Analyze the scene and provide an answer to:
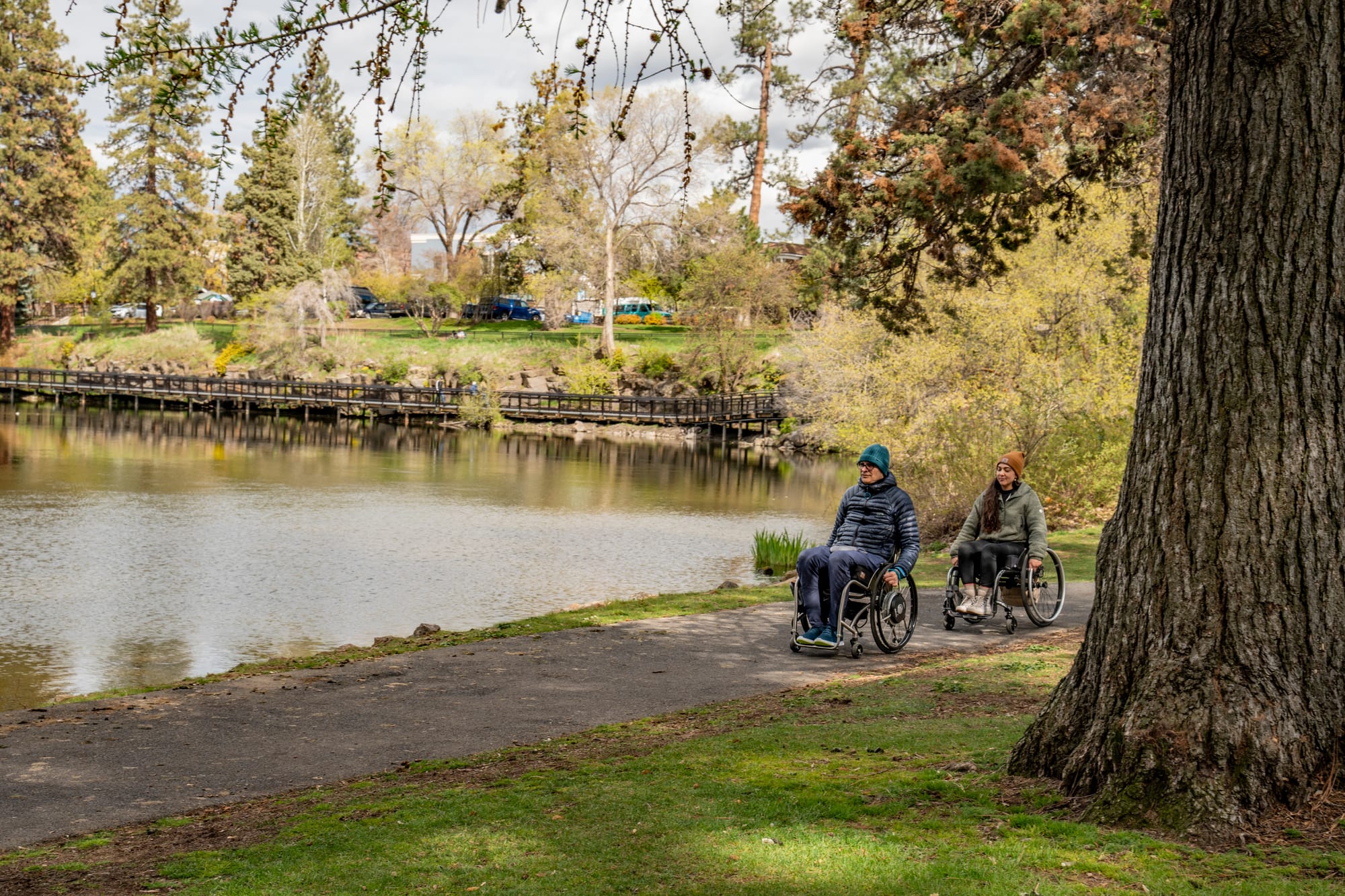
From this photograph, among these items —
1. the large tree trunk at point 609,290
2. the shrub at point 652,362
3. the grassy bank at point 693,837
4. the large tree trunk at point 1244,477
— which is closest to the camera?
the grassy bank at point 693,837

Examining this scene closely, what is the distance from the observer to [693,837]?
4.92 m

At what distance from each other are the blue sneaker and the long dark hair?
228 centimetres

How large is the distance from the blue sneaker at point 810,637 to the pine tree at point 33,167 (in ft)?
179

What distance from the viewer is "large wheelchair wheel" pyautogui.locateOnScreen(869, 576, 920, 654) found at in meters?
10.0

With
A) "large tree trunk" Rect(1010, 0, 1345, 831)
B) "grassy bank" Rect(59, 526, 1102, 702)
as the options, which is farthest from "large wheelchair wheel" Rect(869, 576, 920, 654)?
"large tree trunk" Rect(1010, 0, 1345, 831)

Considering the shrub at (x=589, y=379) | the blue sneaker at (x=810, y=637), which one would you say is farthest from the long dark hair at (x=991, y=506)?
the shrub at (x=589, y=379)

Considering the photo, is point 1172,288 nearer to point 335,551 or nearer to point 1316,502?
point 1316,502

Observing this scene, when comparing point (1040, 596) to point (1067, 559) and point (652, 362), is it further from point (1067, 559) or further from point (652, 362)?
point (652, 362)

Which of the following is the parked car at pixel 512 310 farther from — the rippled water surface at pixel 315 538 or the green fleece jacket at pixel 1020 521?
the green fleece jacket at pixel 1020 521

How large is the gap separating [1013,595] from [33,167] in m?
62.9

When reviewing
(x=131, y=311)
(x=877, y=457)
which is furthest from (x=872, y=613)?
(x=131, y=311)

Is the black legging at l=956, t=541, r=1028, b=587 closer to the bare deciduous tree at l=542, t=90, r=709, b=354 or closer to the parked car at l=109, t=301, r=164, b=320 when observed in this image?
the bare deciduous tree at l=542, t=90, r=709, b=354

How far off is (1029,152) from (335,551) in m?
14.4

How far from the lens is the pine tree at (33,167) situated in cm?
5625
